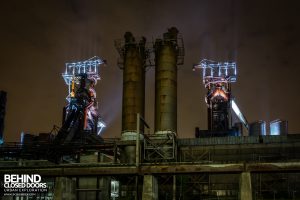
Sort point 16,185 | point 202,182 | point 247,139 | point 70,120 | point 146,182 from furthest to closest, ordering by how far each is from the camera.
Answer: point 70,120 → point 247,139 → point 202,182 → point 16,185 → point 146,182

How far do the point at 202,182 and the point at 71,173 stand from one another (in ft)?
37.2

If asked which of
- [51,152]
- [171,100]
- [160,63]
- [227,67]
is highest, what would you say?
[227,67]

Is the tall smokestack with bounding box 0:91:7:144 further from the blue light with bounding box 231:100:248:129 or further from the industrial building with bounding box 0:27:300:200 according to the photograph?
the blue light with bounding box 231:100:248:129

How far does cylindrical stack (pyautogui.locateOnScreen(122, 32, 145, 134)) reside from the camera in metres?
33.9

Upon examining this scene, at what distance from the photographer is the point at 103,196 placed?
111ft

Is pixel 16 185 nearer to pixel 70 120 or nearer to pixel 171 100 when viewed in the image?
pixel 171 100

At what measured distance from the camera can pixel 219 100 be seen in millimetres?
56094

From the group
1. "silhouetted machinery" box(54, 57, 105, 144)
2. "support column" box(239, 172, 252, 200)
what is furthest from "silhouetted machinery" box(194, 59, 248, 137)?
"support column" box(239, 172, 252, 200)

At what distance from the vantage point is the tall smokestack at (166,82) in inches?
1326

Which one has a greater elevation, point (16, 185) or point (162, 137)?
point (162, 137)

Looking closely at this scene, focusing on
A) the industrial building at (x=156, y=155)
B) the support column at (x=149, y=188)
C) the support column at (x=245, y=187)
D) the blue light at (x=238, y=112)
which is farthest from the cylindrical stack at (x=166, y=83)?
the blue light at (x=238, y=112)

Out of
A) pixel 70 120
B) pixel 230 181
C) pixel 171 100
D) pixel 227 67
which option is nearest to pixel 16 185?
pixel 171 100

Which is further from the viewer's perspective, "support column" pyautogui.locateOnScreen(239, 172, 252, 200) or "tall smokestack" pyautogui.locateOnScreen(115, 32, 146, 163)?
"tall smokestack" pyautogui.locateOnScreen(115, 32, 146, 163)

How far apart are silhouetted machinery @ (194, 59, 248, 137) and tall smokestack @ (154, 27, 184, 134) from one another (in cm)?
1814
